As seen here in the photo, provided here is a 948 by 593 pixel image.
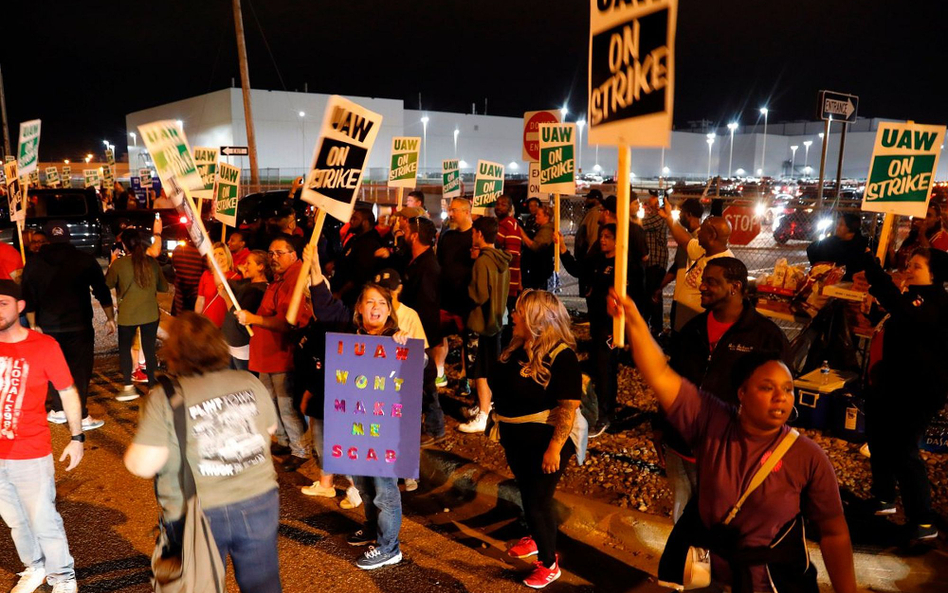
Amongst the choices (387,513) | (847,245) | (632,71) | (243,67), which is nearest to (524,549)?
(387,513)

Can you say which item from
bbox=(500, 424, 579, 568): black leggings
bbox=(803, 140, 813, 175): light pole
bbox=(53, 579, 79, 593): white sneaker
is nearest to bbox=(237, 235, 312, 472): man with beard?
bbox=(53, 579, 79, 593): white sneaker

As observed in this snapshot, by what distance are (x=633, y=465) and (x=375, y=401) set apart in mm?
2431

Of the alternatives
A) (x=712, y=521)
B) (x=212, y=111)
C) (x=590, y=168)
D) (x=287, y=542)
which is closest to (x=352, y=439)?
(x=287, y=542)

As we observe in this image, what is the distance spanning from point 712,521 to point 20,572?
4211 millimetres

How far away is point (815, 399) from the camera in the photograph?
21.1 feet

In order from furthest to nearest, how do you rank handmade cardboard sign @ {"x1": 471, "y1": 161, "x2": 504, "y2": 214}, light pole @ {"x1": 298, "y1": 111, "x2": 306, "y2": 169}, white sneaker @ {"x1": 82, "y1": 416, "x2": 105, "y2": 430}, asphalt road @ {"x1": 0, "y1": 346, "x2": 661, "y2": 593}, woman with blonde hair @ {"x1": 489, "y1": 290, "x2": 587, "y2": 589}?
light pole @ {"x1": 298, "y1": 111, "x2": 306, "y2": 169} < handmade cardboard sign @ {"x1": 471, "y1": 161, "x2": 504, "y2": 214} < white sneaker @ {"x1": 82, "y1": 416, "x2": 105, "y2": 430} < asphalt road @ {"x1": 0, "y1": 346, "x2": 661, "y2": 593} < woman with blonde hair @ {"x1": 489, "y1": 290, "x2": 587, "y2": 589}

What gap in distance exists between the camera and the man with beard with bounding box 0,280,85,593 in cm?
396

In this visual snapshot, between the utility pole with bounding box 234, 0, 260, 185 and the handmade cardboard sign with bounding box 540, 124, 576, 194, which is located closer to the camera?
the handmade cardboard sign with bounding box 540, 124, 576, 194

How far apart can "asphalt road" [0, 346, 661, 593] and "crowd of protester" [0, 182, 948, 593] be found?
18cm

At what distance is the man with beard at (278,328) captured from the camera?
220 inches

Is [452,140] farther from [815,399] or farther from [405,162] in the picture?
[815,399]


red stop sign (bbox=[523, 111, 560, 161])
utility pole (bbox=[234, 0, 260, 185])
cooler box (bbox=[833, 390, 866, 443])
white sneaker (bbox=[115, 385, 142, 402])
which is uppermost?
utility pole (bbox=[234, 0, 260, 185])

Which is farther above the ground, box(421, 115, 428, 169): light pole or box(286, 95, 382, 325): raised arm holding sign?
box(421, 115, 428, 169): light pole

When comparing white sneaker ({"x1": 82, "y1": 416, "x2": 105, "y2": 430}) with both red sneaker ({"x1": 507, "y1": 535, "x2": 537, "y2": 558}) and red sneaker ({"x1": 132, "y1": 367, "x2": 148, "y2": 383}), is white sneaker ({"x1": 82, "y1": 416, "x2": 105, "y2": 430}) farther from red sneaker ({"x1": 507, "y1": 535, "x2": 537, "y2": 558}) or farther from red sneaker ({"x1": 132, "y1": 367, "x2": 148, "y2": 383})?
red sneaker ({"x1": 507, "y1": 535, "x2": 537, "y2": 558})
